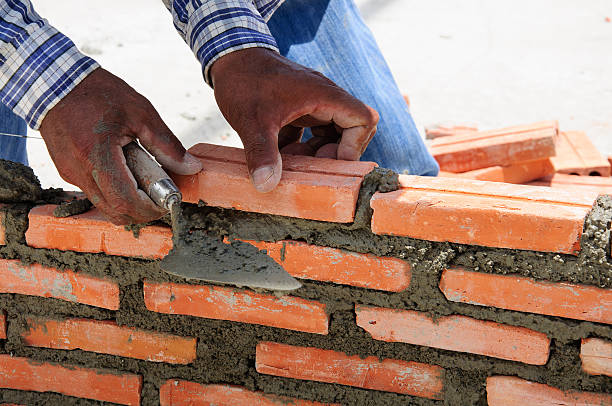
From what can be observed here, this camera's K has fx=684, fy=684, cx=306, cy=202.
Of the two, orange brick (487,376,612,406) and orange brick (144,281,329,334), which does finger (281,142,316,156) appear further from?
orange brick (487,376,612,406)

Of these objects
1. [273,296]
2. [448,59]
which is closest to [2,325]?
[273,296]

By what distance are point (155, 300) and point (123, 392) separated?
367 mm

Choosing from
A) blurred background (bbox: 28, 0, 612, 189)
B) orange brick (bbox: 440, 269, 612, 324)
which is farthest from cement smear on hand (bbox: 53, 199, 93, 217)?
blurred background (bbox: 28, 0, 612, 189)

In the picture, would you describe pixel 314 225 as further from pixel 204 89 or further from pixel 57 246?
pixel 204 89

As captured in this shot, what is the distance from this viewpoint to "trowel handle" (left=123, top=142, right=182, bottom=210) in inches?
67.4

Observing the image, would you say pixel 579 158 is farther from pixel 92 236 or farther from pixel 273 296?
pixel 92 236

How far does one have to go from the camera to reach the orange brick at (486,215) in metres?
1.66

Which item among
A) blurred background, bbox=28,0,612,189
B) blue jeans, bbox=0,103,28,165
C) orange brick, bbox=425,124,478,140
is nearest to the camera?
blue jeans, bbox=0,103,28,165

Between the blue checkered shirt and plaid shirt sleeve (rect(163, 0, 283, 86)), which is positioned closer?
the blue checkered shirt

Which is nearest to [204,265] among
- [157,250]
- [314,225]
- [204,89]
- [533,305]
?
[157,250]

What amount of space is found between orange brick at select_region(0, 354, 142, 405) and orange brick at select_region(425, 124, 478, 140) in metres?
3.14

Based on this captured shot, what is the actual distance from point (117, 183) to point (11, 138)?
1.25 m

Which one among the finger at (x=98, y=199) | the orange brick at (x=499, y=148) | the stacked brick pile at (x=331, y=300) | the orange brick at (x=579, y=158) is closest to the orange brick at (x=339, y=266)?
the stacked brick pile at (x=331, y=300)

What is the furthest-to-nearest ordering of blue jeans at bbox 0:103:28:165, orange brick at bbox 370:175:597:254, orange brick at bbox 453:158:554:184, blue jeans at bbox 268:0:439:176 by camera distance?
orange brick at bbox 453:158:554:184 < blue jeans at bbox 268:0:439:176 < blue jeans at bbox 0:103:28:165 < orange brick at bbox 370:175:597:254
